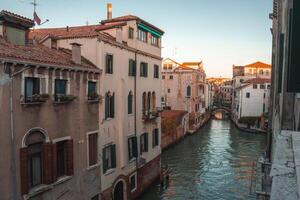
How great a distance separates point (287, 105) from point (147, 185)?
580 inches

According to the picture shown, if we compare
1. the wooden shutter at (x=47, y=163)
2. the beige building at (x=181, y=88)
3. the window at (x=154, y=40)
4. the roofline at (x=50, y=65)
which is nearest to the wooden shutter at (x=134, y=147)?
the roofline at (x=50, y=65)

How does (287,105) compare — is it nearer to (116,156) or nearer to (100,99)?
(100,99)

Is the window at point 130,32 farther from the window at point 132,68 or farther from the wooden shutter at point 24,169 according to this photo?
the wooden shutter at point 24,169

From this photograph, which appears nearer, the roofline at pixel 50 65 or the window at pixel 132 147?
the roofline at pixel 50 65

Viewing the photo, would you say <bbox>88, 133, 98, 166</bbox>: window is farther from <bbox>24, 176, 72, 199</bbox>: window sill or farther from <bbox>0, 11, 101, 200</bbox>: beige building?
<bbox>24, 176, 72, 199</bbox>: window sill

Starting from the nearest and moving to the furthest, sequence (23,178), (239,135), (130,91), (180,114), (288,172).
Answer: (288,172) < (23,178) < (130,91) < (180,114) < (239,135)

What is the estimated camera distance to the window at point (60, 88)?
12.0 metres

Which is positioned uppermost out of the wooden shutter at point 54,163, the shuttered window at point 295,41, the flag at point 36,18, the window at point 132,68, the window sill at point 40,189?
the flag at point 36,18

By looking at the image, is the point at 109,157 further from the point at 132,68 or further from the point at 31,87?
the point at 31,87

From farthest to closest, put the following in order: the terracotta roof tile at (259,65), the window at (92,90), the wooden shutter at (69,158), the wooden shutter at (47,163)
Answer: the terracotta roof tile at (259,65) → the window at (92,90) → the wooden shutter at (69,158) → the wooden shutter at (47,163)

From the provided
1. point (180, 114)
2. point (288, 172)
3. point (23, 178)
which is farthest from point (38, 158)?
point (180, 114)

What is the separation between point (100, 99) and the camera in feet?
49.0

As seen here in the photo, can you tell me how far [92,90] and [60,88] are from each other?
2.40m

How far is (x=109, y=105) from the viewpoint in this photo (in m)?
16.1
